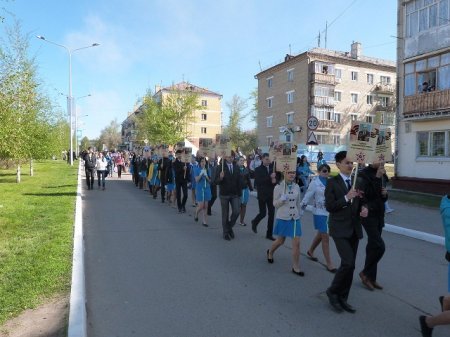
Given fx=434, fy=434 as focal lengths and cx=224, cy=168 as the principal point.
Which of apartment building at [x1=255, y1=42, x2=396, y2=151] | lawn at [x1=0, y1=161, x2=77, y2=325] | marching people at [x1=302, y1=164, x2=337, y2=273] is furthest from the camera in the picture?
apartment building at [x1=255, y1=42, x2=396, y2=151]

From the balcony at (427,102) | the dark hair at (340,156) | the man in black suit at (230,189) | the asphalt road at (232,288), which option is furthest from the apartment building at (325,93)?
the dark hair at (340,156)

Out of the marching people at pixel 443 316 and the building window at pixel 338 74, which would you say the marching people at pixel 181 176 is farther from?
the building window at pixel 338 74

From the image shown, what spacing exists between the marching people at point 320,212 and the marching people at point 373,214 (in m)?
0.90

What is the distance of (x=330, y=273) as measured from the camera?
6566 millimetres

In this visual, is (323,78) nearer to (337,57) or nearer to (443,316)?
(337,57)

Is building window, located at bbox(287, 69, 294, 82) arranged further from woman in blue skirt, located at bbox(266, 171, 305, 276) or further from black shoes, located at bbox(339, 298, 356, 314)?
black shoes, located at bbox(339, 298, 356, 314)

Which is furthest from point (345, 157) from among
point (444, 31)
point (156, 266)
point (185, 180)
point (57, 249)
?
point (444, 31)

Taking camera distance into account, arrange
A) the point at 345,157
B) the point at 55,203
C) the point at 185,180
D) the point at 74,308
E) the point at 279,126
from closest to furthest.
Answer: the point at 74,308, the point at 345,157, the point at 185,180, the point at 55,203, the point at 279,126

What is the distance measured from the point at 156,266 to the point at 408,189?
17.1 m

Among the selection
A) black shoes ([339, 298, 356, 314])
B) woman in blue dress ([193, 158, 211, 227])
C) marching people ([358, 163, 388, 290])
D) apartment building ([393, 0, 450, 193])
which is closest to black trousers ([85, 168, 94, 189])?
woman in blue dress ([193, 158, 211, 227])

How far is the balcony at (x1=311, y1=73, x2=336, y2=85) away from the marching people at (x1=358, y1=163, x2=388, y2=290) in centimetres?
4397

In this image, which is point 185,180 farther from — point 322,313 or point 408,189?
point 408,189

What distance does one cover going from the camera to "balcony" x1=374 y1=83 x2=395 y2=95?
53812mm

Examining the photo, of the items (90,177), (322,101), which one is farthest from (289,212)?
(322,101)
